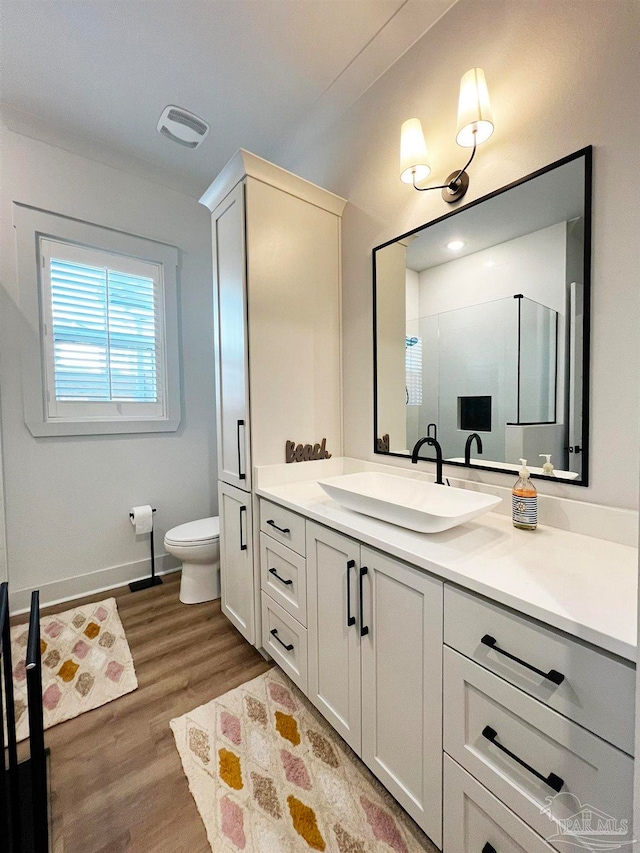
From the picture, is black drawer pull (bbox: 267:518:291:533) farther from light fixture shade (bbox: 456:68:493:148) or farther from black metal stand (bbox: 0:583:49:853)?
light fixture shade (bbox: 456:68:493:148)

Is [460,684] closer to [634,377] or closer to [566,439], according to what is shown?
[566,439]

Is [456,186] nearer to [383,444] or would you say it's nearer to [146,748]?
[383,444]

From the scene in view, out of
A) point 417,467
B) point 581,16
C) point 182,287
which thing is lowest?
point 417,467

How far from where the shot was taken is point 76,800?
112 cm

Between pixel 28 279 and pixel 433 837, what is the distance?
3084 mm

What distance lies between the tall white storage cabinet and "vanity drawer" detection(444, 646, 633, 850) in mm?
1099

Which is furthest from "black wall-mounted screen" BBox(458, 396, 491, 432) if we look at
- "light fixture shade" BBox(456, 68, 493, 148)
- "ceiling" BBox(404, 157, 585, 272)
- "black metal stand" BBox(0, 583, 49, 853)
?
"black metal stand" BBox(0, 583, 49, 853)

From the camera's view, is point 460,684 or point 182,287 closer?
point 460,684

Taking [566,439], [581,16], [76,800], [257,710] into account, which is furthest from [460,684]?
[581,16]

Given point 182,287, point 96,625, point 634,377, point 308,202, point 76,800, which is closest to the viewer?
point 634,377

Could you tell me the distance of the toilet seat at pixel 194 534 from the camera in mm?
2146

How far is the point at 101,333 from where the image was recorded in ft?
7.68

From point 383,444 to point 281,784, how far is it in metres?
1.36

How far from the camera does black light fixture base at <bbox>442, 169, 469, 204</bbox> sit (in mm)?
1360
